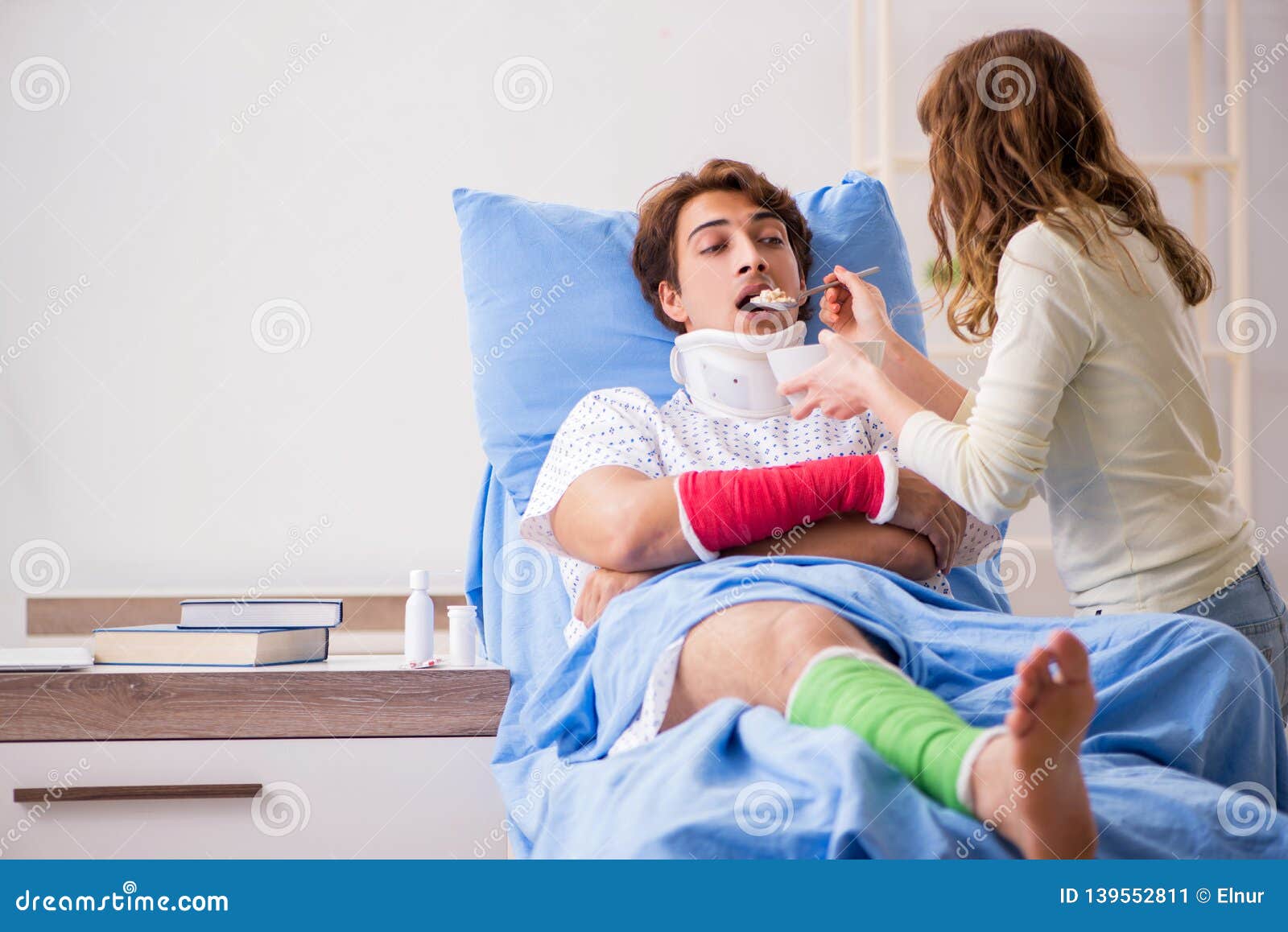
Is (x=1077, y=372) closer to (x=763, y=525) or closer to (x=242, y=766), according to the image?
(x=763, y=525)

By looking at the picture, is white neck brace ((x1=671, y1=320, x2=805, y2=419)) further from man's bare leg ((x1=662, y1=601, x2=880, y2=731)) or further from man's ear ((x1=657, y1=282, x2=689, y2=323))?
man's bare leg ((x1=662, y1=601, x2=880, y2=731))

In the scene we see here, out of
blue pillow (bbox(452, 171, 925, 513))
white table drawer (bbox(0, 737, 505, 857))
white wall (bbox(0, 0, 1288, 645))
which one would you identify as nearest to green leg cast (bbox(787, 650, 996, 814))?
white table drawer (bbox(0, 737, 505, 857))

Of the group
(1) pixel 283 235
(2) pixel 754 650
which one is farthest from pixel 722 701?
(1) pixel 283 235

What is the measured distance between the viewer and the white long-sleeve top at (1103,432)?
129 centimetres

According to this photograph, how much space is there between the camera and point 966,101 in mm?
1429

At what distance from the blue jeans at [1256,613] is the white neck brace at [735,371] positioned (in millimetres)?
645

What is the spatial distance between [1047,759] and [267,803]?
1.06 meters

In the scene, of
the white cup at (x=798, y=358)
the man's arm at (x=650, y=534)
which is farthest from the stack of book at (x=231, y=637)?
the white cup at (x=798, y=358)

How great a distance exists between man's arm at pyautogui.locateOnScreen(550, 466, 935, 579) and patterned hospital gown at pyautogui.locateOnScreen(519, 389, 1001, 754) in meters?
0.04

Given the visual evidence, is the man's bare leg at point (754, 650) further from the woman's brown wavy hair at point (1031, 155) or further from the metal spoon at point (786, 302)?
the metal spoon at point (786, 302)

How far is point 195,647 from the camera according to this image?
158cm

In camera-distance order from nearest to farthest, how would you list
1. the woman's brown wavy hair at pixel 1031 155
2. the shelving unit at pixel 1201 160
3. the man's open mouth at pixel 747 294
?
the woman's brown wavy hair at pixel 1031 155, the man's open mouth at pixel 747 294, the shelving unit at pixel 1201 160

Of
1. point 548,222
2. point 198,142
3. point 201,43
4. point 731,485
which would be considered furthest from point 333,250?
point 731,485

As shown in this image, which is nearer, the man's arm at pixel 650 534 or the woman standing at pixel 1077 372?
the woman standing at pixel 1077 372
